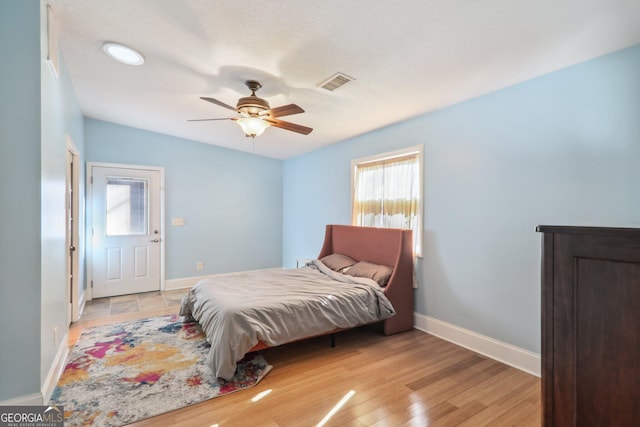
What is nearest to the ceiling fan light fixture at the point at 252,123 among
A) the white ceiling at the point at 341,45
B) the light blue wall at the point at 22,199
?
the white ceiling at the point at 341,45

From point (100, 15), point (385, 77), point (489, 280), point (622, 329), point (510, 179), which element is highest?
point (100, 15)

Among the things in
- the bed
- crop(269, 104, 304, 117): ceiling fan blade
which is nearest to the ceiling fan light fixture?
crop(269, 104, 304, 117): ceiling fan blade

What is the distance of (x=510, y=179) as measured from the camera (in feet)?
8.55

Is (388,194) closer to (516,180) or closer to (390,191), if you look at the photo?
(390,191)

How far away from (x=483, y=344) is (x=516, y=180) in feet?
5.09

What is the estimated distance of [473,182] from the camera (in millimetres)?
2883

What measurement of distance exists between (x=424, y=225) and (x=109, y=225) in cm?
465

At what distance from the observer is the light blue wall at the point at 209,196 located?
4762 millimetres

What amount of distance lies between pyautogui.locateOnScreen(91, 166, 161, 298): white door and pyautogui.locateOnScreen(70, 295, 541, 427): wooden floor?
5.98ft

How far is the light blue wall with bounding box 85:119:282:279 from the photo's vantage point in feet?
15.6

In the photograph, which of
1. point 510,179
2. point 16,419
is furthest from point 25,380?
point 510,179

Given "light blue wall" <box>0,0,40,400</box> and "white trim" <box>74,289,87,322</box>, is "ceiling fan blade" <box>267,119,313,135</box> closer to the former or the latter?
"light blue wall" <box>0,0,40,400</box>

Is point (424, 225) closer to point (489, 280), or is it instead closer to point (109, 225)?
point (489, 280)

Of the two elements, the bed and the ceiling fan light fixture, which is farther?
→ the ceiling fan light fixture
